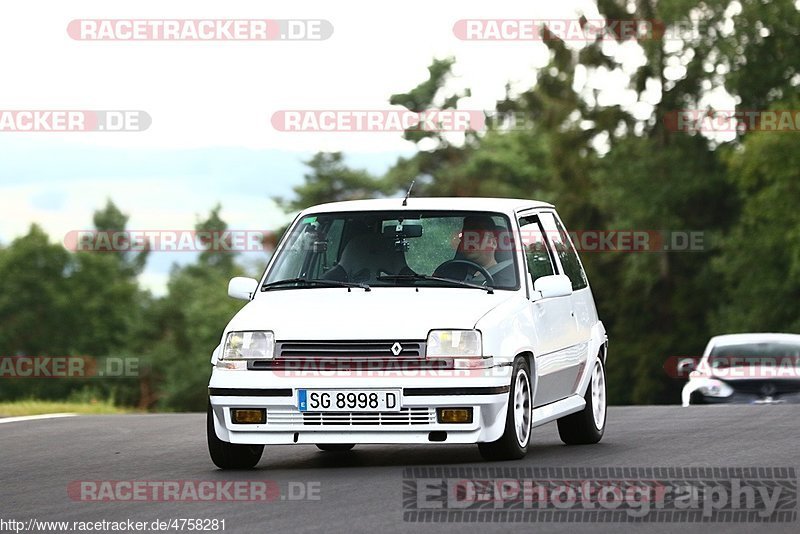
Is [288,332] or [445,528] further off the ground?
[288,332]

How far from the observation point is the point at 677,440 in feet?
43.1

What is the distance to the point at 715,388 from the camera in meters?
22.8

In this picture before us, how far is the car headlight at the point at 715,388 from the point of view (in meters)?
22.7

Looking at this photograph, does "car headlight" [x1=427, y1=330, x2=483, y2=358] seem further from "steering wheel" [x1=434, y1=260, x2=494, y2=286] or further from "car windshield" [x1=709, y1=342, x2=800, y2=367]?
"car windshield" [x1=709, y1=342, x2=800, y2=367]

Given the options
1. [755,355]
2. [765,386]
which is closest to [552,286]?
[765,386]

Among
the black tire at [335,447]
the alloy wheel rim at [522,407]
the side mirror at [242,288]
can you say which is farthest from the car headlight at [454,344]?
the black tire at [335,447]

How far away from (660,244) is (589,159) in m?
4.93

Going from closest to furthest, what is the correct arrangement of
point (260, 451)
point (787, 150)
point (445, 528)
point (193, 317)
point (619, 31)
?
1. point (445, 528)
2. point (260, 451)
3. point (787, 150)
4. point (619, 31)
5. point (193, 317)

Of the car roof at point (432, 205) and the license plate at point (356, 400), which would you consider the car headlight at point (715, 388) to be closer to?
the car roof at point (432, 205)

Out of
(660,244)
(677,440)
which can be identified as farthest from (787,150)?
(677,440)

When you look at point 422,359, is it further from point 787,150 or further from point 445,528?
point 787,150

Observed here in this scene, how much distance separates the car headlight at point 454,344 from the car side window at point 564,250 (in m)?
2.58

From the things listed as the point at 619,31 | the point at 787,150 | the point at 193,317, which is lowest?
the point at 193,317

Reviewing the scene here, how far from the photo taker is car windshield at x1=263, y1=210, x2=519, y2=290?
469 inches
